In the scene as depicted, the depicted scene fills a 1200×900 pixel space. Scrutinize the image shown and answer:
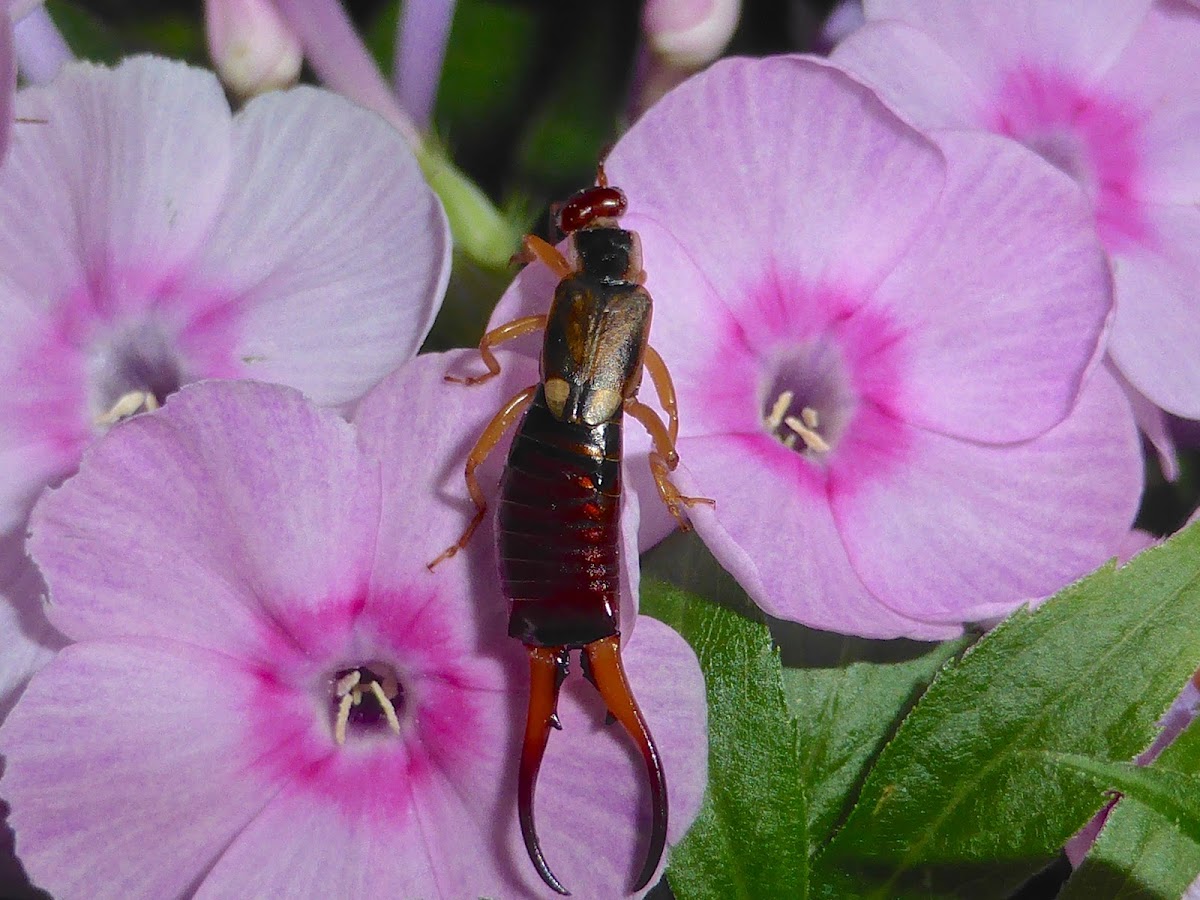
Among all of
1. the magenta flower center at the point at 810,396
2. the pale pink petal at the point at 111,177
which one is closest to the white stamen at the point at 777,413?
the magenta flower center at the point at 810,396

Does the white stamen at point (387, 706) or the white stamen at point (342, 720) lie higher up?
the white stamen at point (387, 706)

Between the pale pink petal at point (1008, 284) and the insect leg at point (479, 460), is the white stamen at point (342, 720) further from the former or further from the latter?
the pale pink petal at point (1008, 284)

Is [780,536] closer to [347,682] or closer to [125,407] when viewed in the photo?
[347,682]

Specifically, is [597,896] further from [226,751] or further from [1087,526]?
[1087,526]

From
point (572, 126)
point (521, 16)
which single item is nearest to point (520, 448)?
point (572, 126)

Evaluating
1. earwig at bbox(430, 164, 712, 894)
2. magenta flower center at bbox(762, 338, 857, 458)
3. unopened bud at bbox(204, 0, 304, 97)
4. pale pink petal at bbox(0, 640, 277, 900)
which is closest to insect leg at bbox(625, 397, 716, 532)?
earwig at bbox(430, 164, 712, 894)

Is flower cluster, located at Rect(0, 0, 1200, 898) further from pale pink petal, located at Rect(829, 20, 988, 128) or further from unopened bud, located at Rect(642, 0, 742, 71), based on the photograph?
unopened bud, located at Rect(642, 0, 742, 71)

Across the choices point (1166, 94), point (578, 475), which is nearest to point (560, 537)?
point (578, 475)
